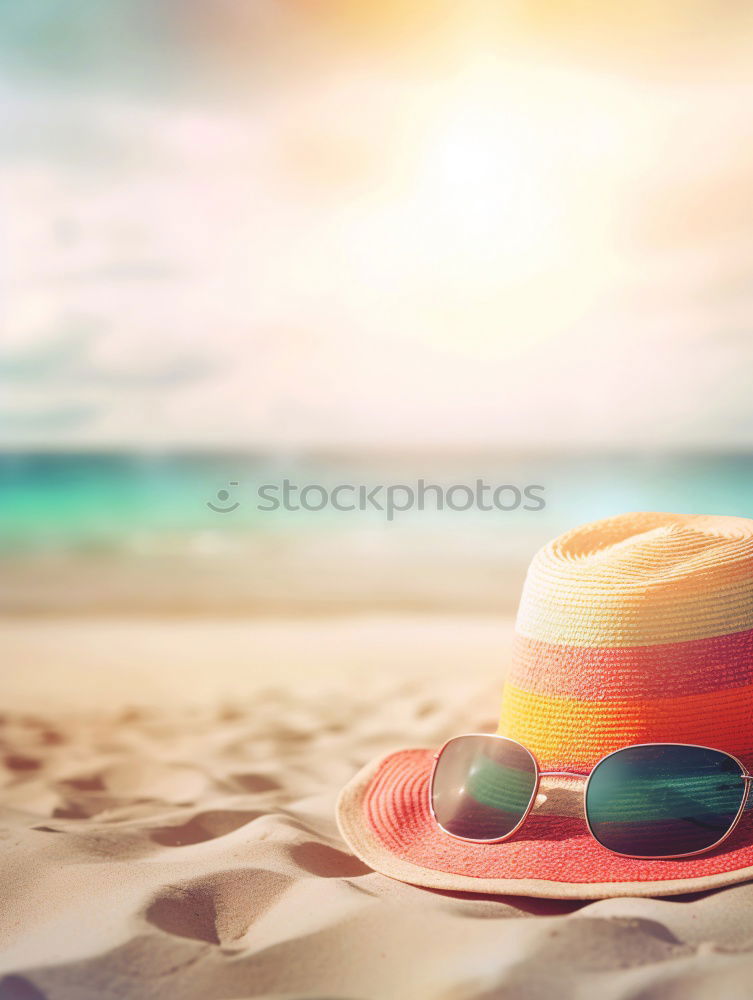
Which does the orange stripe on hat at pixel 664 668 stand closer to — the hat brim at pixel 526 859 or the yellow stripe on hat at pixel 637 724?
the yellow stripe on hat at pixel 637 724

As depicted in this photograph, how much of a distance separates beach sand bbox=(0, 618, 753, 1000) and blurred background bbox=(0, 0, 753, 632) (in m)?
1.64

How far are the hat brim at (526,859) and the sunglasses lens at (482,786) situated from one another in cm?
2

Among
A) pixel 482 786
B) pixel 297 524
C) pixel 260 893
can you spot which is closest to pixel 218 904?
pixel 260 893

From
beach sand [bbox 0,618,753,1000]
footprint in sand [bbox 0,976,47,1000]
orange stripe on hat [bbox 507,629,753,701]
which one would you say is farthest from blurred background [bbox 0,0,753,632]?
footprint in sand [bbox 0,976,47,1000]

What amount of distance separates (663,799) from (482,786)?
0.65 ft

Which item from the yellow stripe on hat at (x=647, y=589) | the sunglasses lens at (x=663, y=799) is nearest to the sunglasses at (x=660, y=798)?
Result: the sunglasses lens at (x=663, y=799)

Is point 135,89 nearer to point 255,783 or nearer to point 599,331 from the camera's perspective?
point 599,331

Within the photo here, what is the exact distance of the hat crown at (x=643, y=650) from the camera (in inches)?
34.6

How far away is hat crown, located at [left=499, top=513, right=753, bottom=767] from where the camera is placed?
879 millimetres

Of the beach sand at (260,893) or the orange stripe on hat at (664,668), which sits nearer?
the beach sand at (260,893)

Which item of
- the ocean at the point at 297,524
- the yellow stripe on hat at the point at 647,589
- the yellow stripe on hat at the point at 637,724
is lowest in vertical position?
the ocean at the point at 297,524

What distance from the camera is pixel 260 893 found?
89cm

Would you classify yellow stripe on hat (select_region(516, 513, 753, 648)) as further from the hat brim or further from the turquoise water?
the turquoise water

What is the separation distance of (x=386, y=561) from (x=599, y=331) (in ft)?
4.98
